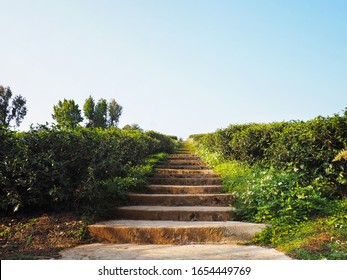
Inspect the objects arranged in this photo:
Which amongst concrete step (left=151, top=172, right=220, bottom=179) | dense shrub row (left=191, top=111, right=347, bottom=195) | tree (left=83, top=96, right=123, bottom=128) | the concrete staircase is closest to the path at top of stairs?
the concrete staircase

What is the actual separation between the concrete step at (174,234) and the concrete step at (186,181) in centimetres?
311

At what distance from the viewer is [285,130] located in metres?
6.83

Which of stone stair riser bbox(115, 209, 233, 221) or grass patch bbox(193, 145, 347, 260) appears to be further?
stone stair riser bbox(115, 209, 233, 221)

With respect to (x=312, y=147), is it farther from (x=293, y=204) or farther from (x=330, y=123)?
(x=293, y=204)

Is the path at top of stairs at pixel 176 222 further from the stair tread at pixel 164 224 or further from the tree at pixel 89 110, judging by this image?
the tree at pixel 89 110

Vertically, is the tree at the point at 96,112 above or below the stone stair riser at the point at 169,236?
above

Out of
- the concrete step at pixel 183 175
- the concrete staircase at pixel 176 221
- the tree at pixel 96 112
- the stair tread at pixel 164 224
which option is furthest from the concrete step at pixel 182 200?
the tree at pixel 96 112

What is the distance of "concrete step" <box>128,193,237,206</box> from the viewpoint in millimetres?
6129

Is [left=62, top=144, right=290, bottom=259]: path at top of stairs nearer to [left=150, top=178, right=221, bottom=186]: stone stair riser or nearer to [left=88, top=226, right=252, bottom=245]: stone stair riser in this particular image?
[left=88, top=226, right=252, bottom=245]: stone stair riser

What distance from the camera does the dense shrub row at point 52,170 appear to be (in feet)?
15.7

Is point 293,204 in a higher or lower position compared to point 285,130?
lower
